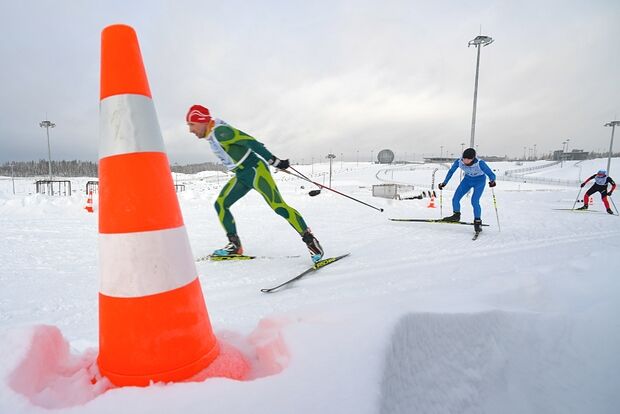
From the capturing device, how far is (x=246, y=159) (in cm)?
396

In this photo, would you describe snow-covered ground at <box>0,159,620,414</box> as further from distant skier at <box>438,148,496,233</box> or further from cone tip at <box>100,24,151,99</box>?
distant skier at <box>438,148,496,233</box>

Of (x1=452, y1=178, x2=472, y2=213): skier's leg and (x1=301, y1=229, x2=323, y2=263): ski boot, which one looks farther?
(x1=452, y1=178, x2=472, y2=213): skier's leg

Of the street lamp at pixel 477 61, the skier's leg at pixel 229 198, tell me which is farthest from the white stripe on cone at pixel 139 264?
the street lamp at pixel 477 61

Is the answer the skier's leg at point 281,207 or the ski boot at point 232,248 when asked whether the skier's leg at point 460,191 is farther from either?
the ski boot at point 232,248

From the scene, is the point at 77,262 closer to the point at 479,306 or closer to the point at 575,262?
the point at 479,306

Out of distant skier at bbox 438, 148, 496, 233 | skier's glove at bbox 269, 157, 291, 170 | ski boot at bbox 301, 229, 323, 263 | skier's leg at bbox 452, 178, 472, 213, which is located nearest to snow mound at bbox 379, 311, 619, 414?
ski boot at bbox 301, 229, 323, 263

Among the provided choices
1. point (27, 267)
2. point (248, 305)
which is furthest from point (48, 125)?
point (248, 305)

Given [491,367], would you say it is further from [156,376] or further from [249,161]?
[249,161]

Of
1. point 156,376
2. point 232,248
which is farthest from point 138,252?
point 232,248

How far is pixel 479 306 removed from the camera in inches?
71.2

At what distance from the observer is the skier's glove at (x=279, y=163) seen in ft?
13.1

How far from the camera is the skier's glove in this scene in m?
4.00

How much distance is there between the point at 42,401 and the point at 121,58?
1.34m

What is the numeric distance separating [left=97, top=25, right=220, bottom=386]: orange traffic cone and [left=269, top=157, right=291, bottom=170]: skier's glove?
2539 millimetres
